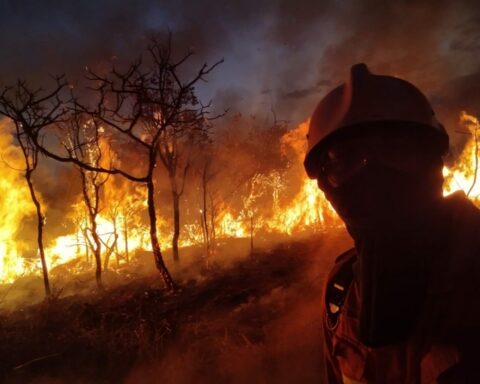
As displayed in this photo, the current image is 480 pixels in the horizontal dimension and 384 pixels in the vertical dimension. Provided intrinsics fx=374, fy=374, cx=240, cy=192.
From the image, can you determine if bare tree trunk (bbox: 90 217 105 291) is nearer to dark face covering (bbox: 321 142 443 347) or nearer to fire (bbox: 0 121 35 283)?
fire (bbox: 0 121 35 283)

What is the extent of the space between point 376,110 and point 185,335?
6542mm

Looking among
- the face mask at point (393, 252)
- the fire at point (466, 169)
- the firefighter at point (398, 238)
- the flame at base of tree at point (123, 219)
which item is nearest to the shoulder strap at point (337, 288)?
the firefighter at point (398, 238)

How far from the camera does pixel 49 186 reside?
2973 centimetres

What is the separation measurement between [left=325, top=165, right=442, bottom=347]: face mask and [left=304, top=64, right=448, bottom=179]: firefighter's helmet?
285 millimetres

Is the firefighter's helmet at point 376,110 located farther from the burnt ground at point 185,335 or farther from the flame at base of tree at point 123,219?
the flame at base of tree at point 123,219

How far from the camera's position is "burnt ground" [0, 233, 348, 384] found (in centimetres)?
614

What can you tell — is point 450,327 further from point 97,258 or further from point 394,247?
point 97,258

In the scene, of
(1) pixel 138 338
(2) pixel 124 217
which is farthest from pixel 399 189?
(2) pixel 124 217

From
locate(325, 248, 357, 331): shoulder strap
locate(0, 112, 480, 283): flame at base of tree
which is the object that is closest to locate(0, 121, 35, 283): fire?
locate(0, 112, 480, 283): flame at base of tree

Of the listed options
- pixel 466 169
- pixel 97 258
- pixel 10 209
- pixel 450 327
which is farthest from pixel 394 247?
pixel 10 209

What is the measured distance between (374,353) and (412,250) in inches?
21.6

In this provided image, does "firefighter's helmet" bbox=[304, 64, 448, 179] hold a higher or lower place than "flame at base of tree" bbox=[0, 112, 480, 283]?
lower

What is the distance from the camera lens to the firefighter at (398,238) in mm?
1340

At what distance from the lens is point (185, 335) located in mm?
7195
